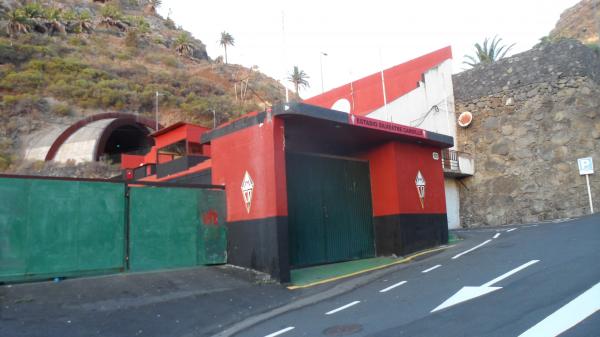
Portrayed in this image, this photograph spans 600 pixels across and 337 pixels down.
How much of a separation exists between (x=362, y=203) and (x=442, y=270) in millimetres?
4625

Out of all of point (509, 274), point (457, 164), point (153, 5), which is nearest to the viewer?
point (509, 274)

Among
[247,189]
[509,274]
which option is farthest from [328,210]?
[509,274]

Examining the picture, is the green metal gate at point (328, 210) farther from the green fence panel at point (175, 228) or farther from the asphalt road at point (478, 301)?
the asphalt road at point (478, 301)

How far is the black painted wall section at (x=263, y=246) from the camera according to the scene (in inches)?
422

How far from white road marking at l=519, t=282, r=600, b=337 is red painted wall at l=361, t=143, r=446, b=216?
7.91 metres

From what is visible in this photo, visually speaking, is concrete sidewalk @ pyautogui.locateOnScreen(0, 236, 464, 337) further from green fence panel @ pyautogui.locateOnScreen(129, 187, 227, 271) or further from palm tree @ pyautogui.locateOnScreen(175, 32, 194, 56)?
palm tree @ pyautogui.locateOnScreen(175, 32, 194, 56)

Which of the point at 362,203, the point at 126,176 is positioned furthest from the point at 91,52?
the point at 362,203

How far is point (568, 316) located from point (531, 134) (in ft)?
66.6

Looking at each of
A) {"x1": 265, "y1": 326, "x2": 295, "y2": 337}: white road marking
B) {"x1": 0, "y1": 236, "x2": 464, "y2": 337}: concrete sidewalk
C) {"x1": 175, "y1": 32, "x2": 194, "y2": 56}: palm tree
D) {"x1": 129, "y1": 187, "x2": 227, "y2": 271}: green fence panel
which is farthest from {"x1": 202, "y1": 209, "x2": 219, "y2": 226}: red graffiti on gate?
{"x1": 175, "y1": 32, "x2": 194, "y2": 56}: palm tree

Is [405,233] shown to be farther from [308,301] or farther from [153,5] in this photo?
[153,5]

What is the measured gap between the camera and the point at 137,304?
8.57 m

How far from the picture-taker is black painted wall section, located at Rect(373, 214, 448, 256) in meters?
14.2

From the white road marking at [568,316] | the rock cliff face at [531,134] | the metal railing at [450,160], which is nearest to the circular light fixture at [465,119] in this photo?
the rock cliff face at [531,134]

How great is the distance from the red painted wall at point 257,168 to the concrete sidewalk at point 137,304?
5.76 feet
